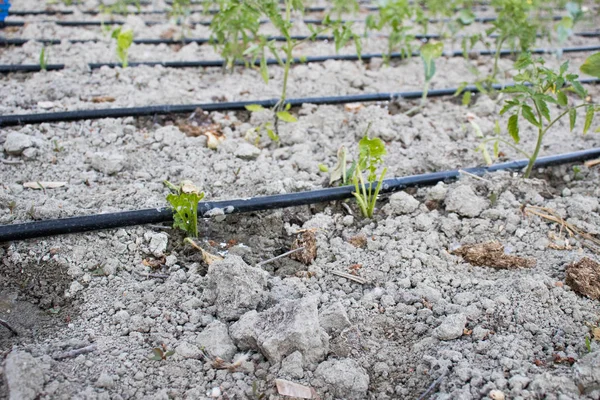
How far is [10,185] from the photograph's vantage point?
A: 6.60ft

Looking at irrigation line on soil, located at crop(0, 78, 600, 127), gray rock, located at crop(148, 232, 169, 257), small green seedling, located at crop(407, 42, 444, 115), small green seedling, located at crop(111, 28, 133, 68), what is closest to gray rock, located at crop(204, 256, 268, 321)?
gray rock, located at crop(148, 232, 169, 257)

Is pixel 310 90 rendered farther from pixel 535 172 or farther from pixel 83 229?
pixel 83 229

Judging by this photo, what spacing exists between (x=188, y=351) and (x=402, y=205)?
103 centimetres

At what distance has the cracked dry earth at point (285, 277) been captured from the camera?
1317 millimetres

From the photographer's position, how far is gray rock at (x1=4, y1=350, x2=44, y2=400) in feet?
3.89

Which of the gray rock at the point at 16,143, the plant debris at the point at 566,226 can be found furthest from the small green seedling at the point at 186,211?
→ the plant debris at the point at 566,226

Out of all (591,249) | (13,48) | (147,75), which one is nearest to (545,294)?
(591,249)

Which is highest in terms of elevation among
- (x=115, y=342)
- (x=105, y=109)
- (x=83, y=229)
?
(x=105, y=109)

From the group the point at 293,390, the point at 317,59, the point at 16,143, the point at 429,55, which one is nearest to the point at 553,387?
the point at 293,390

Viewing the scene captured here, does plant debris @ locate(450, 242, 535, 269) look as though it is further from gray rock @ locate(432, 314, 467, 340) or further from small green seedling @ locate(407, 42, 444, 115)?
small green seedling @ locate(407, 42, 444, 115)

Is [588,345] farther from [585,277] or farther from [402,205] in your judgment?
[402,205]

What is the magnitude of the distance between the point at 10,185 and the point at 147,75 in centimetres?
129

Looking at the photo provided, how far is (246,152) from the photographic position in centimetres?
233

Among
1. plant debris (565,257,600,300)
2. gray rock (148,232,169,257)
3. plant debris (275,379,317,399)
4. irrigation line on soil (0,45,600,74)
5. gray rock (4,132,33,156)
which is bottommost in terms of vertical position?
plant debris (275,379,317,399)
